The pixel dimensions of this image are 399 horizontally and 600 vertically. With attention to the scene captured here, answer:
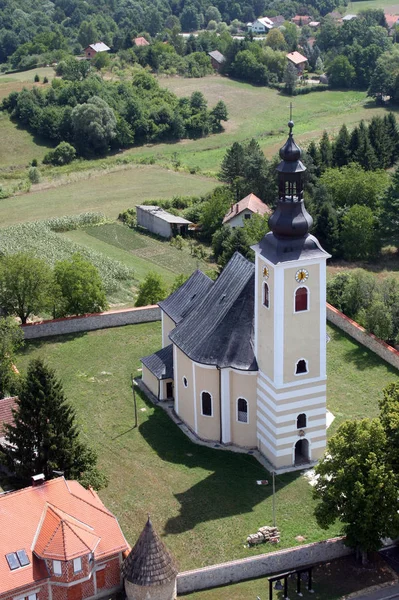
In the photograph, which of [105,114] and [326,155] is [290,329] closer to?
[326,155]

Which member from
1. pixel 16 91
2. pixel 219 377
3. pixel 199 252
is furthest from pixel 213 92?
pixel 219 377

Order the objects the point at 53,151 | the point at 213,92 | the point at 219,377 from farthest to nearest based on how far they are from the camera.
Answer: the point at 213,92 → the point at 53,151 → the point at 219,377

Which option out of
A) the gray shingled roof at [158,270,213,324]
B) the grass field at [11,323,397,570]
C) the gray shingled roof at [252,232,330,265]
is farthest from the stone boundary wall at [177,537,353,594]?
the gray shingled roof at [158,270,213,324]

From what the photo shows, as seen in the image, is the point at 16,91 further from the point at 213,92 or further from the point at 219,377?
the point at 219,377

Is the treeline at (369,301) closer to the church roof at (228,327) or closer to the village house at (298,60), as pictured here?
the church roof at (228,327)

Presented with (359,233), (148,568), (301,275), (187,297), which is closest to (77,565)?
(148,568)

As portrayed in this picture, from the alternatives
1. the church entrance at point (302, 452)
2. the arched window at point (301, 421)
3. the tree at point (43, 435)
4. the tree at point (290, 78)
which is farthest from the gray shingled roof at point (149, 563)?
the tree at point (290, 78)
